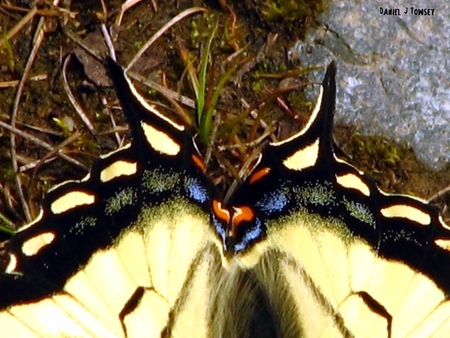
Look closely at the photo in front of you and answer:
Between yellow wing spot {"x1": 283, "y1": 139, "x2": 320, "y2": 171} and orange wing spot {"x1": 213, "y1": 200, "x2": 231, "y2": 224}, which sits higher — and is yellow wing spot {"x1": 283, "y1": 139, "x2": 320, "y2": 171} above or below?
above

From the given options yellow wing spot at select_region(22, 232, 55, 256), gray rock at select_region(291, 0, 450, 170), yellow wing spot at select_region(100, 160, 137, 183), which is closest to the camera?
yellow wing spot at select_region(22, 232, 55, 256)

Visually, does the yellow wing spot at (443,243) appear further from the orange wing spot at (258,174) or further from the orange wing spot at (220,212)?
the orange wing spot at (220,212)

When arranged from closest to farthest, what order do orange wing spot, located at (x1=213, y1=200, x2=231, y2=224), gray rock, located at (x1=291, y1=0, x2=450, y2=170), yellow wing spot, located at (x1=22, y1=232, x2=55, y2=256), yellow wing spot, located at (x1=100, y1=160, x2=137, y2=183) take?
yellow wing spot, located at (x1=22, y1=232, x2=55, y2=256) → yellow wing spot, located at (x1=100, y1=160, x2=137, y2=183) → orange wing spot, located at (x1=213, y1=200, x2=231, y2=224) → gray rock, located at (x1=291, y1=0, x2=450, y2=170)

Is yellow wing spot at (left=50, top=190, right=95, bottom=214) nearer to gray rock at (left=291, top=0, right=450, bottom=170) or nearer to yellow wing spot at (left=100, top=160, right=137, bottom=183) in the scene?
yellow wing spot at (left=100, top=160, right=137, bottom=183)

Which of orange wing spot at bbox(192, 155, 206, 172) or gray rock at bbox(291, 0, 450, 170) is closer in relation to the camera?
orange wing spot at bbox(192, 155, 206, 172)

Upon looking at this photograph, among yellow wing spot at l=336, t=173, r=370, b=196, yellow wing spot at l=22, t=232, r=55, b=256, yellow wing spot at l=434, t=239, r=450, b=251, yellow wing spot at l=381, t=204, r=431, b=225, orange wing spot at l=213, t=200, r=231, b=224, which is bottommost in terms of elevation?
yellow wing spot at l=434, t=239, r=450, b=251

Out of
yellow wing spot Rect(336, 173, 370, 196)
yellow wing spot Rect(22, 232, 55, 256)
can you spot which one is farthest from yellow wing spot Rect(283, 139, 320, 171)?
yellow wing spot Rect(22, 232, 55, 256)

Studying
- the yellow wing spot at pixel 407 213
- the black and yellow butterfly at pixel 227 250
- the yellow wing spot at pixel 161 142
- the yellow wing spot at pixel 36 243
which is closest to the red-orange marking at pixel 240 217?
the black and yellow butterfly at pixel 227 250

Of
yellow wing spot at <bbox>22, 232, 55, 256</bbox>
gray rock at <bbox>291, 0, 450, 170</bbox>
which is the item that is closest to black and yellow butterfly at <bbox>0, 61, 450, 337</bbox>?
yellow wing spot at <bbox>22, 232, 55, 256</bbox>

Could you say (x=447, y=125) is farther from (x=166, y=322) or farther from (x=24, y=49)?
(x=24, y=49)
